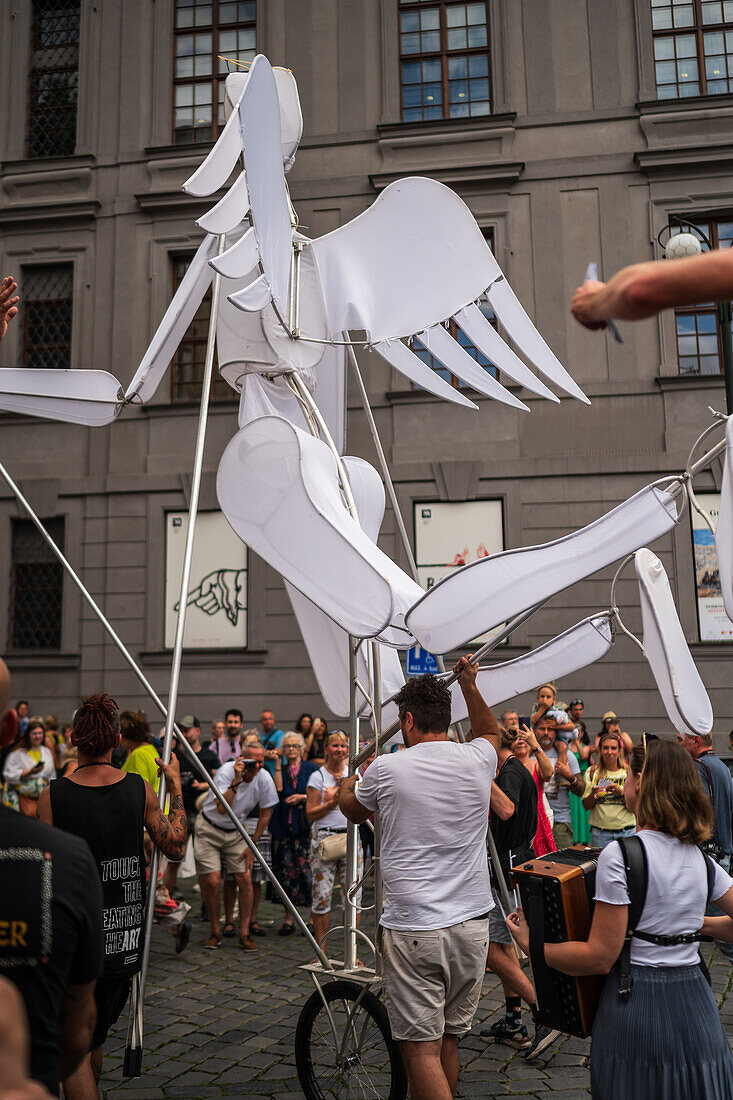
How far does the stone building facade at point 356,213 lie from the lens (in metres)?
14.8

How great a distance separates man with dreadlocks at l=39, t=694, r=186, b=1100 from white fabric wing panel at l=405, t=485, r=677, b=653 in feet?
4.04

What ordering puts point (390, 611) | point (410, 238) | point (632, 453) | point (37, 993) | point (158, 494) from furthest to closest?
point (158, 494), point (632, 453), point (410, 238), point (390, 611), point (37, 993)

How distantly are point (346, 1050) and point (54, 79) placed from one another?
17.5m

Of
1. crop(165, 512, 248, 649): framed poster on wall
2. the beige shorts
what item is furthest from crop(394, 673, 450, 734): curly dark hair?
crop(165, 512, 248, 649): framed poster on wall

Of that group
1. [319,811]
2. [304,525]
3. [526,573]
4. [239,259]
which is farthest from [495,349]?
[319,811]

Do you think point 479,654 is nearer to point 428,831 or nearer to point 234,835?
point 428,831

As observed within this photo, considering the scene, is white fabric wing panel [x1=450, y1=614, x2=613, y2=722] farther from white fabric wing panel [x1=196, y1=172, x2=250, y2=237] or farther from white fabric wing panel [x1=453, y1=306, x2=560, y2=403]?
white fabric wing panel [x1=196, y1=172, x2=250, y2=237]

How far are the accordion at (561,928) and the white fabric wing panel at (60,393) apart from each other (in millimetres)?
3028

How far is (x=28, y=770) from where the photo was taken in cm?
1088

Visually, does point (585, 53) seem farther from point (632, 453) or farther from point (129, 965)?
point (129, 965)

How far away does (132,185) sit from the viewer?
1664 cm

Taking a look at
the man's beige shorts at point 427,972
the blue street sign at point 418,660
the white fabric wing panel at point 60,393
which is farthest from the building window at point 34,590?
the man's beige shorts at point 427,972

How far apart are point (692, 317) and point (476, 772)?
13.2 meters

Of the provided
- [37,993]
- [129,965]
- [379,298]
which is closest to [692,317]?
[379,298]
